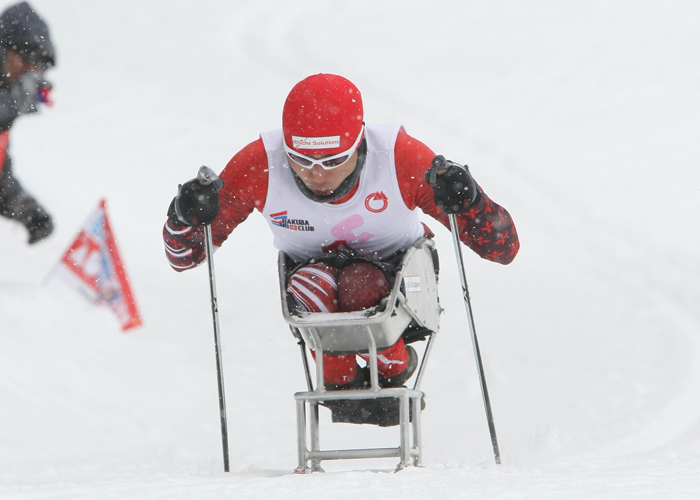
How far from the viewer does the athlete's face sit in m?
3.25

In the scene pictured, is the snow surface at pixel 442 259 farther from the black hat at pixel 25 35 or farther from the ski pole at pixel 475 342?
the black hat at pixel 25 35

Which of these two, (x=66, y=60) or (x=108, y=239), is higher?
(x=66, y=60)

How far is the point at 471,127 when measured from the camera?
396 inches

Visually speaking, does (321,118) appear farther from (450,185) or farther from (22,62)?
(22,62)

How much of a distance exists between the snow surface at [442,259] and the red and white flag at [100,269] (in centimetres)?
38

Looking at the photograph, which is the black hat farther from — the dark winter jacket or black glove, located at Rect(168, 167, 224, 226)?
black glove, located at Rect(168, 167, 224, 226)

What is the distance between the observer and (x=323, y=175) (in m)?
3.24

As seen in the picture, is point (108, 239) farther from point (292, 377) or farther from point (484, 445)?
point (484, 445)

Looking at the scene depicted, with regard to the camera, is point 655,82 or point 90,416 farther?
point 655,82

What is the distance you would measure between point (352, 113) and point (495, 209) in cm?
76

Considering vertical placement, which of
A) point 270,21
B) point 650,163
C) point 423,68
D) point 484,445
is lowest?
point 484,445

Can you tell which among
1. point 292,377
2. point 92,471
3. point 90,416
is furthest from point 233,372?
point 92,471

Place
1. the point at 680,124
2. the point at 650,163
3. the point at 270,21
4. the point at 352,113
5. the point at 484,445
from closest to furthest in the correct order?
the point at 352,113 < the point at 484,445 < the point at 650,163 < the point at 680,124 < the point at 270,21

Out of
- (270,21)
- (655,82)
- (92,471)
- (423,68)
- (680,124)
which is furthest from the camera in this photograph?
(270,21)
